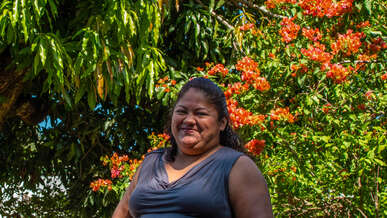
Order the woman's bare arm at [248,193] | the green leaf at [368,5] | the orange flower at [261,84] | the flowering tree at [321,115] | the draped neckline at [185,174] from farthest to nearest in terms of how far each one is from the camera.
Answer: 1. the green leaf at [368,5]
2. the orange flower at [261,84]
3. the flowering tree at [321,115]
4. the draped neckline at [185,174]
5. the woman's bare arm at [248,193]

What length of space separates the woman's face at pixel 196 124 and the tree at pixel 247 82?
1369 mm

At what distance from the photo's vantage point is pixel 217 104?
1.41 metres

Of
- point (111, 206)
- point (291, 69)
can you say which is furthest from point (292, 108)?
point (111, 206)

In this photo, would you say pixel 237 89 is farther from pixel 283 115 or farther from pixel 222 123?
pixel 222 123

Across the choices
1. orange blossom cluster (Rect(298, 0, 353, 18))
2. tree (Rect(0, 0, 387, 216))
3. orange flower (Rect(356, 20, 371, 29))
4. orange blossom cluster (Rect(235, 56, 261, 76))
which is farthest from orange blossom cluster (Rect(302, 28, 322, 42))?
orange blossom cluster (Rect(235, 56, 261, 76))

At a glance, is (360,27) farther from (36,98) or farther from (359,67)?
(36,98)

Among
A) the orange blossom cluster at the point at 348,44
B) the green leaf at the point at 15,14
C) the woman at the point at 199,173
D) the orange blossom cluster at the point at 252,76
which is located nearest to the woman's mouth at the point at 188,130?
the woman at the point at 199,173

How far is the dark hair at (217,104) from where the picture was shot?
1407 millimetres

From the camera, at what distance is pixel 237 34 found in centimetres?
465

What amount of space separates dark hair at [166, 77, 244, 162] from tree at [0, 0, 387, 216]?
1.25 metres

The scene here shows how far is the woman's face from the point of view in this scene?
1374mm

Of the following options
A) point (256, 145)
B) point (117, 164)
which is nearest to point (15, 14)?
point (117, 164)

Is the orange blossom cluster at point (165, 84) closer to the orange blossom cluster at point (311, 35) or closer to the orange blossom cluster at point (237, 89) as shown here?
the orange blossom cluster at point (237, 89)

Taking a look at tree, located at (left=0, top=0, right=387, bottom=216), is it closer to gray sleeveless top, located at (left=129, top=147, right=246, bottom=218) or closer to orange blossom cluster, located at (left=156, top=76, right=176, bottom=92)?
orange blossom cluster, located at (left=156, top=76, right=176, bottom=92)
